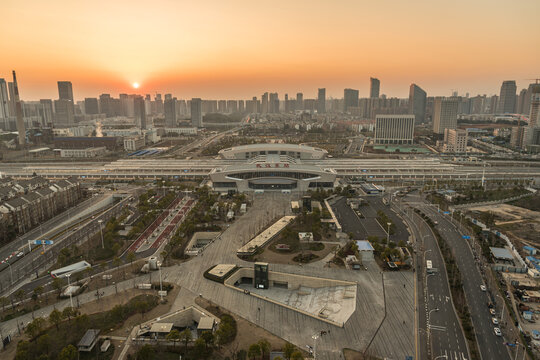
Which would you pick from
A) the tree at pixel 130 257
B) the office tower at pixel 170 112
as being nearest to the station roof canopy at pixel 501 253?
the tree at pixel 130 257

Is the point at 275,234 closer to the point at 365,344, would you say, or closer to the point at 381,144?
the point at 365,344

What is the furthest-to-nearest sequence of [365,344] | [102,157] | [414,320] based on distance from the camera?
[102,157], [414,320], [365,344]

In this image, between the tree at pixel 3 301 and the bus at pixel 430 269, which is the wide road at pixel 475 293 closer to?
the bus at pixel 430 269

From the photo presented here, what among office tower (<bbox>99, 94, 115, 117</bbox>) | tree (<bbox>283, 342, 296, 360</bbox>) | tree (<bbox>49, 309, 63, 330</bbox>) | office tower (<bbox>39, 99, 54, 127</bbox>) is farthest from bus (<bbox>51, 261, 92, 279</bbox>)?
office tower (<bbox>99, 94, 115, 117</bbox>)

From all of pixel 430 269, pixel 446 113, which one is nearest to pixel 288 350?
pixel 430 269

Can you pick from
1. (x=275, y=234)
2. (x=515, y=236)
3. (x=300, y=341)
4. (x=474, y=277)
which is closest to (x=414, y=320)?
(x=300, y=341)

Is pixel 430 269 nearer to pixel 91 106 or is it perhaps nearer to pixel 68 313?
pixel 68 313
